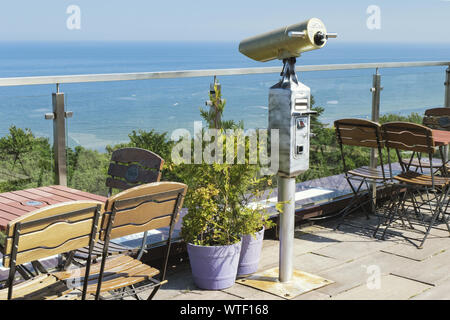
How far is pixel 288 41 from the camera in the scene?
4.03 m

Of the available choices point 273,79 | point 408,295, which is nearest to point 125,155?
point 273,79

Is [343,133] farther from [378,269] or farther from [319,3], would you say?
[319,3]

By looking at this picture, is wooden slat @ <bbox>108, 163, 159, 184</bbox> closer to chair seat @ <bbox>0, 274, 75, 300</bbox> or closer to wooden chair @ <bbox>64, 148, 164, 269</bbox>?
wooden chair @ <bbox>64, 148, 164, 269</bbox>

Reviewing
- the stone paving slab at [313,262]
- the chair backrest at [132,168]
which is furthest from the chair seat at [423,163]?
the chair backrest at [132,168]

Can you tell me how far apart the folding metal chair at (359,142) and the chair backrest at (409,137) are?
10 centimetres

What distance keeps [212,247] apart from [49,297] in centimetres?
148

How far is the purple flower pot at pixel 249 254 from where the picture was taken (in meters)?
4.53

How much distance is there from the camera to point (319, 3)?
242 feet

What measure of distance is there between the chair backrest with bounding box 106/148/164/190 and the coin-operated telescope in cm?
84

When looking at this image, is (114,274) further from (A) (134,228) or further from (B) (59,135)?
(B) (59,135)

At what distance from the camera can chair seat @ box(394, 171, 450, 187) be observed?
554 cm

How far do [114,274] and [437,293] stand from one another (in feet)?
7.34

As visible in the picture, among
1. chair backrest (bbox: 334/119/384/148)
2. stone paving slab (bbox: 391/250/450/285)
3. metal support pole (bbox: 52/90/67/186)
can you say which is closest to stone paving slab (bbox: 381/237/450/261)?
stone paving slab (bbox: 391/250/450/285)

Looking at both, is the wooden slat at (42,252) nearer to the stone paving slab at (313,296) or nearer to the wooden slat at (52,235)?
the wooden slat at (52,235)
